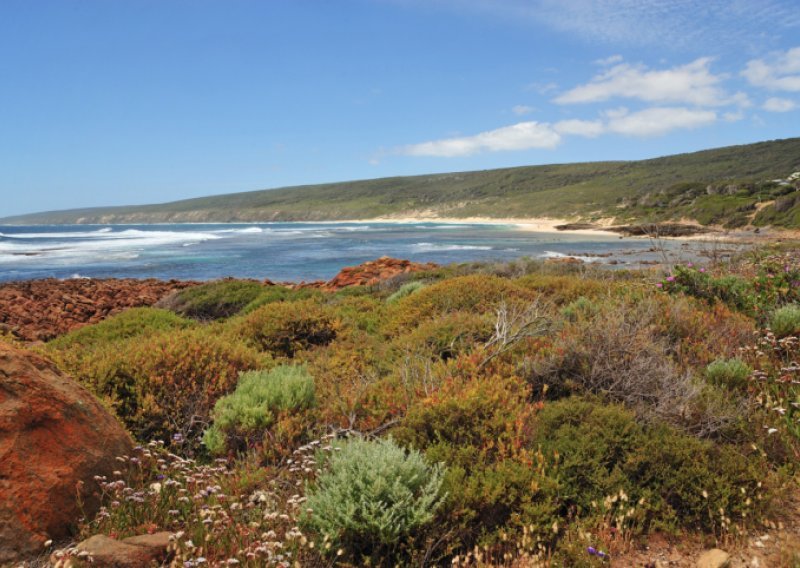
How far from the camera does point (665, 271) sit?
9.52 meters

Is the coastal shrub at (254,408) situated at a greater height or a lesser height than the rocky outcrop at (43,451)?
lesser

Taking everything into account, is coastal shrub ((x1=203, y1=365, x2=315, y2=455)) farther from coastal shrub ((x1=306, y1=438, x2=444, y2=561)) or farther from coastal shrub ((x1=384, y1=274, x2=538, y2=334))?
coastal shrub ((x1=384, y1=274, x2=538, y2=334))

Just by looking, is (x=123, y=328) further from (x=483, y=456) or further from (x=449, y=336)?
(x=483, y=456)

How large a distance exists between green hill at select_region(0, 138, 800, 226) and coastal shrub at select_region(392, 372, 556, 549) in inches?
1784

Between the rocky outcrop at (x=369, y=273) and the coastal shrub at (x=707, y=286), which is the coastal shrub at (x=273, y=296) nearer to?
the rocky outcrop at (x=369, y=273)

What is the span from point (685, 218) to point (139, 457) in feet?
207

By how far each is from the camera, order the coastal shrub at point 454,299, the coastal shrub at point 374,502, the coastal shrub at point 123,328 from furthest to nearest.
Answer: the coastal shrub at point 454,299 → the coastal shrub at point 123,328 → the coastal shrub at point 374,502

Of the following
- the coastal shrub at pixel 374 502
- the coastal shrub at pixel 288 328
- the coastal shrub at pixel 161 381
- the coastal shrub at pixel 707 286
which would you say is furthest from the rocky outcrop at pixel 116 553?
A: the coastal shrub at pixel 707 286

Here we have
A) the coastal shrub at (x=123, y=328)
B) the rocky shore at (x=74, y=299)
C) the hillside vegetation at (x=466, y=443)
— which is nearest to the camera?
the hillside vegetation at (x=466, y=443)

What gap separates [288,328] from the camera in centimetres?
830

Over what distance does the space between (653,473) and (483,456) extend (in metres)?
1.27

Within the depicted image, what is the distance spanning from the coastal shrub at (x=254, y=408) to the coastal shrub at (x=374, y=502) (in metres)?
1.31

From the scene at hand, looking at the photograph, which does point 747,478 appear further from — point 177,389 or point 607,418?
point 177,389

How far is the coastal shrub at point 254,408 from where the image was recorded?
15.2ft
